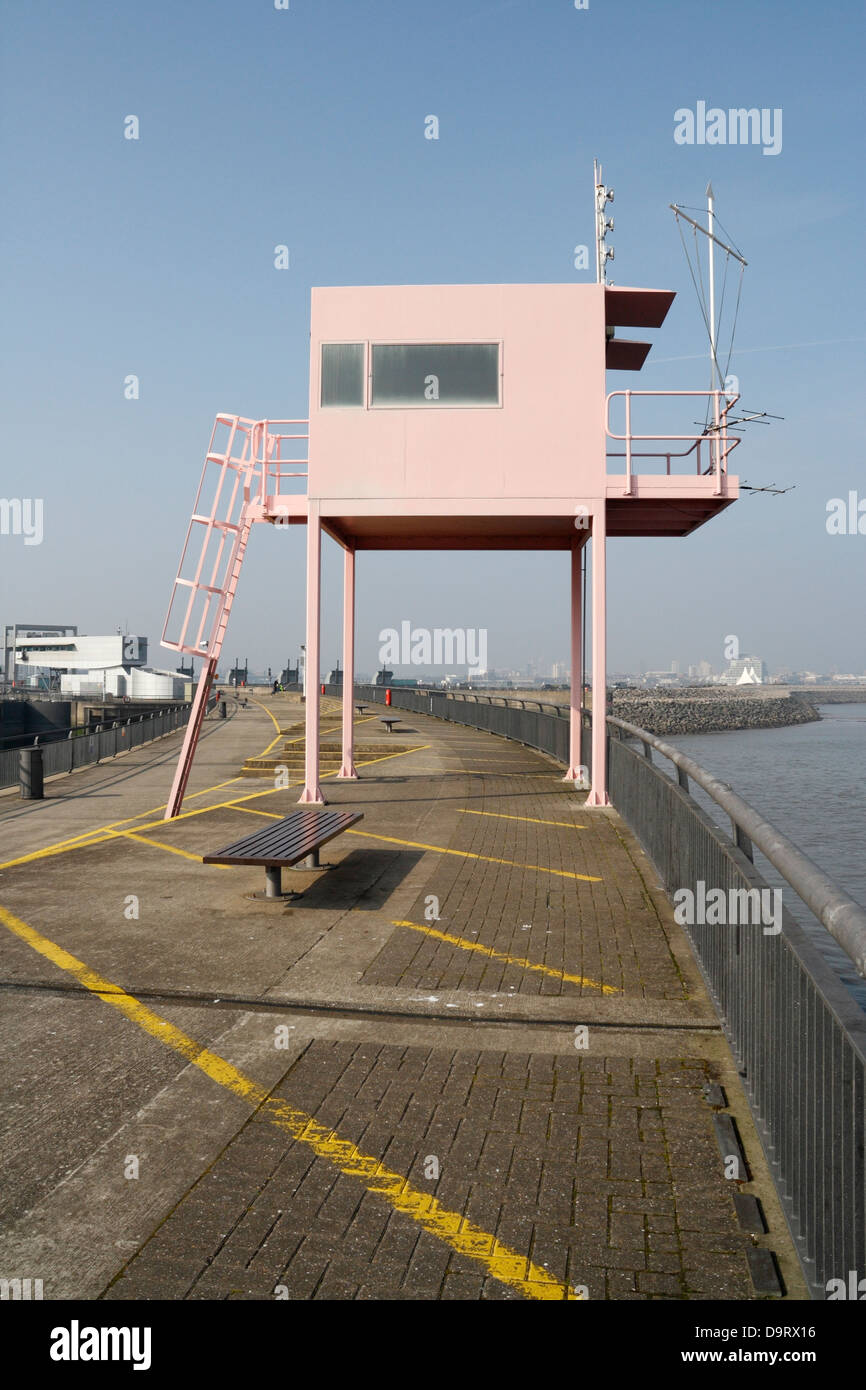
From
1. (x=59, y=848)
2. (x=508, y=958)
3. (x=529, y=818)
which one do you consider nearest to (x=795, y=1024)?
(x=508, y=958)

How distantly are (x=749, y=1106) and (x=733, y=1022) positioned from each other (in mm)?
552

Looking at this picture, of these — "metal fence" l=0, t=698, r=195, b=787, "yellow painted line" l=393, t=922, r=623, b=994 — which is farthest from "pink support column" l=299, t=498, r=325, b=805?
"yellow painted line" l=393, t=922, r=623, b=994

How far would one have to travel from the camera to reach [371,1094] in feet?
15.2

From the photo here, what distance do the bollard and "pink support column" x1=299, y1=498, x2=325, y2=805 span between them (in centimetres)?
462

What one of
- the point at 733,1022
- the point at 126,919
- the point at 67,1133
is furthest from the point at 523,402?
the point at 67,1133

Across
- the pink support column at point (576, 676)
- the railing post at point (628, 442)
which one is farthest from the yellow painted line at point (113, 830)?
the railing post at point (628, 442)

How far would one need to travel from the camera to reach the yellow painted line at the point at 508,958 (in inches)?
246

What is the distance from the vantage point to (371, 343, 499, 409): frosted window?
13734 mm

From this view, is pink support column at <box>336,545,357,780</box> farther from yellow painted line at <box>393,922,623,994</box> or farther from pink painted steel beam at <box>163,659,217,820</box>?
yellow painted line at <box>393,922,623,994</box>

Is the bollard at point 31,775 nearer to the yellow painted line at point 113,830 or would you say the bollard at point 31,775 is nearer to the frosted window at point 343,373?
the yellow painted line at point 113,830

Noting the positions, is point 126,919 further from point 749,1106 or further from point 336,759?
point 336,759
